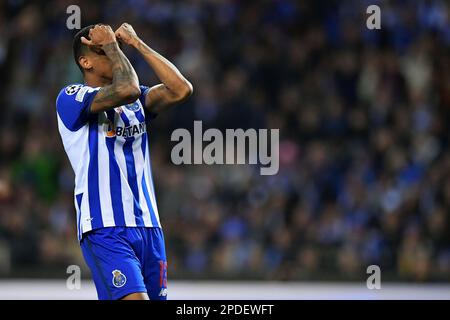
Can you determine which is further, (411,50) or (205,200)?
(411,50)

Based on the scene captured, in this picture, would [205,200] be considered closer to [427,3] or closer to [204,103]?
[204,103]

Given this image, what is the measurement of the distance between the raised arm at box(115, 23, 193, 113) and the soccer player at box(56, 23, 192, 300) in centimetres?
20

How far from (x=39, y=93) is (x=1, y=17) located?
149 cm

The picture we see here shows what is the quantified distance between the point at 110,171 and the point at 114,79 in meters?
0.51

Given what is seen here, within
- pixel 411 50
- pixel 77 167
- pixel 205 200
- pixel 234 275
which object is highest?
pixel 411 50

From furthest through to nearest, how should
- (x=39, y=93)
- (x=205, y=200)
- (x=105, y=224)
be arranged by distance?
(x=39, y=93) → (x=205, y=200) → (x=105, y=224)

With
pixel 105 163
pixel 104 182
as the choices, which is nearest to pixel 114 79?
pixel 105 163

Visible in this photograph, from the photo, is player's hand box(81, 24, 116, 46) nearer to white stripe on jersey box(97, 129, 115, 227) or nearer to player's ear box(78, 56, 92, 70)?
player's ear box(78, 56, 92, 70)

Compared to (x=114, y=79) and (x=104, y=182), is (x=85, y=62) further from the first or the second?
(x=104, y=182)

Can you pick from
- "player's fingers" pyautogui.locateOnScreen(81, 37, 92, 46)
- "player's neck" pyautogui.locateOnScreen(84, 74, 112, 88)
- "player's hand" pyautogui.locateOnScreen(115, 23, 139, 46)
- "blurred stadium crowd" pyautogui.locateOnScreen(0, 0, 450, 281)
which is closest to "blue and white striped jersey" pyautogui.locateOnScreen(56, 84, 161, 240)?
"player's neck" pyautogui.locateOnScreen(84, 74, 112, 88)

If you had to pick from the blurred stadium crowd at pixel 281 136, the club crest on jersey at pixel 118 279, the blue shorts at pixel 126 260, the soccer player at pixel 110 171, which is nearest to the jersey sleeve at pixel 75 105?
the soccer player at pixel 110 171

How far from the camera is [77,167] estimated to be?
18.1 ft

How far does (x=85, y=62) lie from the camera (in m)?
5.66

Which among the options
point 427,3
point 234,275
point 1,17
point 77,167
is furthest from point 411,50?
point 77,167
